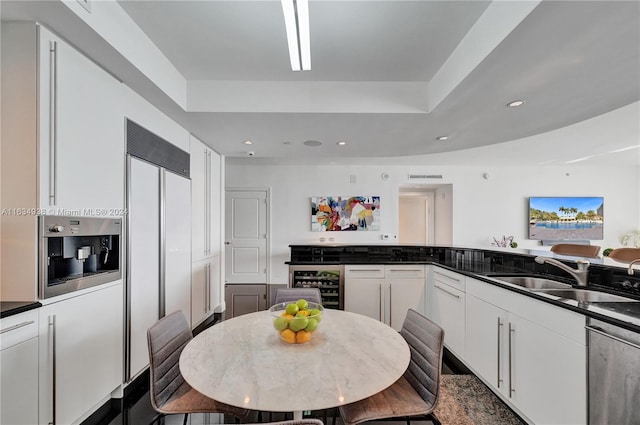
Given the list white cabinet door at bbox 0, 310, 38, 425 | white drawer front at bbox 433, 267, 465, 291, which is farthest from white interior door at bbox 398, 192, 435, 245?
white cabinet door at bbox 0, 310, 38, 425

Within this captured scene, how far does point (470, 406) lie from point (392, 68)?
8.78ft

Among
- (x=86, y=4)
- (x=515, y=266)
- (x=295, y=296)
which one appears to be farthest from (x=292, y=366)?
(x=515, y=266)

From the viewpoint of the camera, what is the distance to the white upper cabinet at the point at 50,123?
4.72ft

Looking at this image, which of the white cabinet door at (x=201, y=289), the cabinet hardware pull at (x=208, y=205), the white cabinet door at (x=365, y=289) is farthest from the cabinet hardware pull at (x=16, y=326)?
the white cabinet door at (x=365, y=289)

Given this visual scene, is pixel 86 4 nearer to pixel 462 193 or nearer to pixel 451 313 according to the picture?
pixel 451 313

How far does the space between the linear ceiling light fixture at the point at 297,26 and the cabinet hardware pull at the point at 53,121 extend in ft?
4.20

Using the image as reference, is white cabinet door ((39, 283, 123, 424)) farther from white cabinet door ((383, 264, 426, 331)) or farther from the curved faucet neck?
the curved faucet neck

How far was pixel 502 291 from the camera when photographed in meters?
2.04

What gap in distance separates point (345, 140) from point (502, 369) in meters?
2.60

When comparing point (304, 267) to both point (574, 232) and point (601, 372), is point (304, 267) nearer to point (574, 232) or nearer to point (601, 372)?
point (601, 372)

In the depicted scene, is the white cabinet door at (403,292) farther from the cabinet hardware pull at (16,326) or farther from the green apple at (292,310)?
the cabinet hardware pull at (16,326)

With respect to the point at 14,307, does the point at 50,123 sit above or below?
above

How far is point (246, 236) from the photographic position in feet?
19.1

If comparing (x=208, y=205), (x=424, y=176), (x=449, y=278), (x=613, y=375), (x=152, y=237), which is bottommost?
(x=613, y=375)
